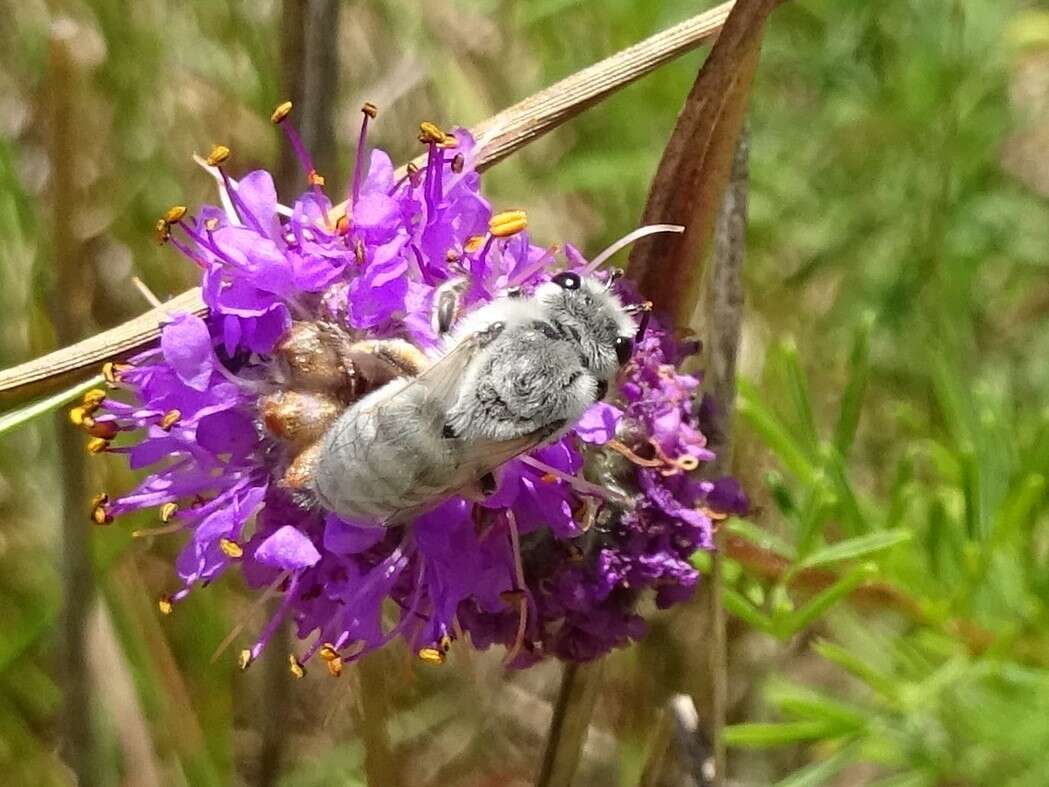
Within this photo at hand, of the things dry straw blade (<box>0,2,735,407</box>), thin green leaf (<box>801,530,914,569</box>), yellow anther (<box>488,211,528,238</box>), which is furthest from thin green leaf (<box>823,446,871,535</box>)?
yellow anther (<box>488,211,528,238</box>)

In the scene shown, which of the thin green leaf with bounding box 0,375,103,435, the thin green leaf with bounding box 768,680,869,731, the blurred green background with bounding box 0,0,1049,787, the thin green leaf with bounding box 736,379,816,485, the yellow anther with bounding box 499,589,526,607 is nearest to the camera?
the yellow anther with bounding box 499,589,526,607

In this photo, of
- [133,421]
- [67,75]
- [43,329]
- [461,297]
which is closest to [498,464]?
[461,297]

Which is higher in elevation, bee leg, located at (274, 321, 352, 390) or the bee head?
bee leg, located at (274, 321, 352, 390)

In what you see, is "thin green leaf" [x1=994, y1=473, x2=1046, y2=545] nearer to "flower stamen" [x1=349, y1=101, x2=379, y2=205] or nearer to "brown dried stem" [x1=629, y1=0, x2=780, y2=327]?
"brown dried stem" [x1=629, y1=0, x2=780, y2=327]

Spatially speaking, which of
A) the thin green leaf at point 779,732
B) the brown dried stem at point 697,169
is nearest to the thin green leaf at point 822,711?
the thin green leaf at point 779,732

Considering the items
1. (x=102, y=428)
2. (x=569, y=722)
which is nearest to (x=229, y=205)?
(x=102, y=428)

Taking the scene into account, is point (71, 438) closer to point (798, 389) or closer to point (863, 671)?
point (798, 389)
